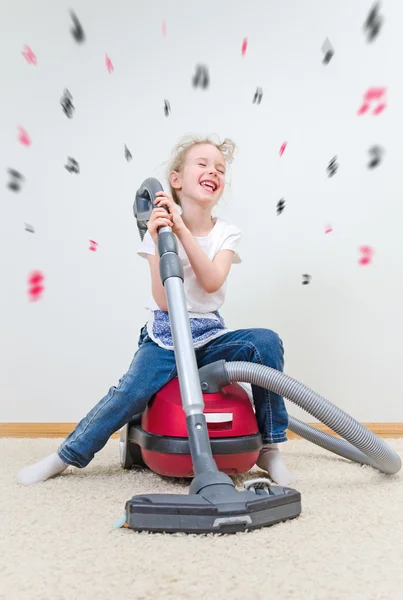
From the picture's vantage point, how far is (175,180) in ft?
4.82

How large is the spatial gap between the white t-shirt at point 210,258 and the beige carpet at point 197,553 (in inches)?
16.1

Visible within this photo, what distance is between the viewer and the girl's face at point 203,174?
139 cm

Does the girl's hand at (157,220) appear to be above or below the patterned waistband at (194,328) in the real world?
above

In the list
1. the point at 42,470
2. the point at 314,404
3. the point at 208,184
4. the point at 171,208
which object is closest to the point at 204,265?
the point at 171,208

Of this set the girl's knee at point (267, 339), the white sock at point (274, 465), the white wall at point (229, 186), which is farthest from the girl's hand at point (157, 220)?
the white wall at point (229, 186)

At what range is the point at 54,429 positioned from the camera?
6.00 feet

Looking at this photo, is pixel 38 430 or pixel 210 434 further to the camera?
pixel 38 430

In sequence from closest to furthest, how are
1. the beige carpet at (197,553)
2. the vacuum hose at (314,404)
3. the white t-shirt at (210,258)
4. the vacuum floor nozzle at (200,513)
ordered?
the beige carpet at (197,553) < the vacuum floor nozzle at (200,513) < the vacuum hose at (314,404) < the white t-shirt at (210,258)

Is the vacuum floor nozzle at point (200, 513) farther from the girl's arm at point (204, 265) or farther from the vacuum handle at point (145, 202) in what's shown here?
the vacuum handle at point (145, 202)

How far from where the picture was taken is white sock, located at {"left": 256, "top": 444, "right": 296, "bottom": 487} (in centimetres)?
118

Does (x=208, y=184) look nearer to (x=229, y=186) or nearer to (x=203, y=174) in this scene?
(x=203, y=174)

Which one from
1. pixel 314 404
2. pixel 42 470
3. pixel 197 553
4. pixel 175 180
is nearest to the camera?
pixel 197 553

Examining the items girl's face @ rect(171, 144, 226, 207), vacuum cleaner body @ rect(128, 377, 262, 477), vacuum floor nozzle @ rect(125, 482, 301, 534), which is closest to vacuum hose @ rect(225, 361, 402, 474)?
vacuum cleaner body @ rect(128, 377, 262, 477)

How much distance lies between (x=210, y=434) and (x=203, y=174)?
0.58 metres
